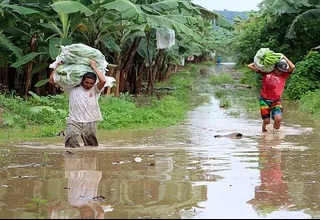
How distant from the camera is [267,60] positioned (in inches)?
413

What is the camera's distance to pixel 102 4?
12.8 m

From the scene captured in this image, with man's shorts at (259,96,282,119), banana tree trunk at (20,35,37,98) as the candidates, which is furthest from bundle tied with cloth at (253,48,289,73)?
banana tree trunk at (20,35,37,98)

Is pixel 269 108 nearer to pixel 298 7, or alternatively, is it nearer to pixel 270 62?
pixel 270 62

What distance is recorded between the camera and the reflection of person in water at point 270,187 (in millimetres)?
4372

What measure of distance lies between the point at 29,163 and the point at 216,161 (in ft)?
6.78

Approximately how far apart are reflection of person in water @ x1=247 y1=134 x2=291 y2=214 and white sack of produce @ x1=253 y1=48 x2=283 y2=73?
3239 millimetres

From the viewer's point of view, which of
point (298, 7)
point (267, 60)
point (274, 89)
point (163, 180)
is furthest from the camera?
point (298, 7)

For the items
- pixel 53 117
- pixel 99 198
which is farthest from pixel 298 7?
pixel 99 198

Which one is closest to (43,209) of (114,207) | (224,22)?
(114,207)

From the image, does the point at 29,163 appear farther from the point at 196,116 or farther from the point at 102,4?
the point at 196,116

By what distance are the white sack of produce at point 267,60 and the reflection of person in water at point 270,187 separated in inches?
128

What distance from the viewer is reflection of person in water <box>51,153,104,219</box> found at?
13.0 feet

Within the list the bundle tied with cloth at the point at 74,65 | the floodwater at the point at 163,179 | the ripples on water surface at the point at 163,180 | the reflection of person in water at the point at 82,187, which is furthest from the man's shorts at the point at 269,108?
the reflection of person in water at the point at 82,187

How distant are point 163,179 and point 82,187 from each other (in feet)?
2.62
